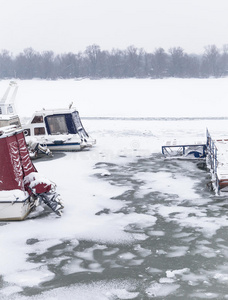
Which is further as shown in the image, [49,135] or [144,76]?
[144,76]

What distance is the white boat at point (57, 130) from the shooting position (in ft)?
60.8

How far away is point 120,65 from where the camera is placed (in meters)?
101

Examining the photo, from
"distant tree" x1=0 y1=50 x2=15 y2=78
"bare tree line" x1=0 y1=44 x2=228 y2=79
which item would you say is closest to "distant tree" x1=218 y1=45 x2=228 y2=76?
"bare tree line" x1=0 y1=44 x2=228 y2=79

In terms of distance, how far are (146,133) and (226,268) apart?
1741 cm

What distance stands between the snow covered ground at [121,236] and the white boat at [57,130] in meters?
0.96

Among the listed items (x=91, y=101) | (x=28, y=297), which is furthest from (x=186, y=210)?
(x=91, y=101)

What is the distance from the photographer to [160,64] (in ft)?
318

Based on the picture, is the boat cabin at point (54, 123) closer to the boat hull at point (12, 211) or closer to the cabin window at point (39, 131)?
the cabin window at point (39, 131)

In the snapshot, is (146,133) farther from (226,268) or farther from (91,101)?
(91,101)

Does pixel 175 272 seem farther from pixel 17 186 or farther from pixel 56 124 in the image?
pixel 56 124

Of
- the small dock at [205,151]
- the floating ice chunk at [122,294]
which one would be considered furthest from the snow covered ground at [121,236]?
the small dock at [205,151]

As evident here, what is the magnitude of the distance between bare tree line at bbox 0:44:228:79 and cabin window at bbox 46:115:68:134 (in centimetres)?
7577

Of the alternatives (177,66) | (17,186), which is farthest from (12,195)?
(177,66)

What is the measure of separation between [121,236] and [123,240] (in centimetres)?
22
